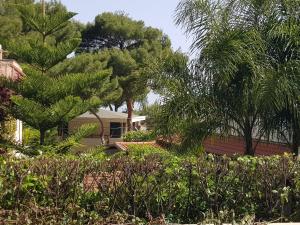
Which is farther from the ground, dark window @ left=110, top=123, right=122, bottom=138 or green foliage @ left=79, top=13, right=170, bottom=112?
green foliage @ left=79, top=13, right=170, bottom=112

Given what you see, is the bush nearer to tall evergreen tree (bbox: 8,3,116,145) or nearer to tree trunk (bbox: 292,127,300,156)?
tree trunk (bbox: 292,127,300,156)

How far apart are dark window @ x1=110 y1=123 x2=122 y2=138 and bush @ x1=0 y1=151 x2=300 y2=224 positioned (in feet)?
120

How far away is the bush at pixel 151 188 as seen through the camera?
218 inches

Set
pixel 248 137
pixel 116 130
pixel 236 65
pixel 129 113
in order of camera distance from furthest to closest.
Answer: pixel 129 113 → pixel 116 130 → pixel 248 137 → pixel 236 65

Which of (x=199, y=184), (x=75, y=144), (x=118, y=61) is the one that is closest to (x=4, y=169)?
(x=199, y=184)

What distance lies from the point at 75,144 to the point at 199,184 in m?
6.33

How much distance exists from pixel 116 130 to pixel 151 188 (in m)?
37.3

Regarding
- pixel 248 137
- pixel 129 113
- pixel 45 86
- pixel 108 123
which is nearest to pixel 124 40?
pixel 129 113

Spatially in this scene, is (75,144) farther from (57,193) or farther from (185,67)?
(57,193)

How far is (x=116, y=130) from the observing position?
42.9 m

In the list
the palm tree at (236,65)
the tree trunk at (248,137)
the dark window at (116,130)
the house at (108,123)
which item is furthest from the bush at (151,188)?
the dark window at (116,130)

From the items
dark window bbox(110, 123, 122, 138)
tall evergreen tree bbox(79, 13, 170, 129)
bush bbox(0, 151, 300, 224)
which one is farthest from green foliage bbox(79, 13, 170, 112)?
bush bbox(0, 151, 300, 224)

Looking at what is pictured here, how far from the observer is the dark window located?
4247 cm

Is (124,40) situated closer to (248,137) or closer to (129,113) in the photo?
(129,113)
